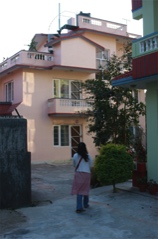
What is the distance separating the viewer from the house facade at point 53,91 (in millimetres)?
21188

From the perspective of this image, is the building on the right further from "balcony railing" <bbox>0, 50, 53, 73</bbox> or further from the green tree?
"balcony railing" <bbox>0, 50, 53, 73</bbox>

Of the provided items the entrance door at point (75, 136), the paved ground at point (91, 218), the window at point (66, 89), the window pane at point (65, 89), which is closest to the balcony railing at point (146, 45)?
the paved ground at point (91, 218)

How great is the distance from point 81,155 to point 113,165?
5.51 feet

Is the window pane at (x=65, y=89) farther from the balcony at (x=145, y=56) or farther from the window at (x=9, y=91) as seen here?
the balcony at (x=145, y=56)

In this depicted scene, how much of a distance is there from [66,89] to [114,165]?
14.2m

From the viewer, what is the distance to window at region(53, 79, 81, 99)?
22.4m

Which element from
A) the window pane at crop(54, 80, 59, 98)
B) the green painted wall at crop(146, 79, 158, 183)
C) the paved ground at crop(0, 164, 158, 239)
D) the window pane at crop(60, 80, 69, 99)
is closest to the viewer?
the paved ground at crop(0, 164, 158, 239)


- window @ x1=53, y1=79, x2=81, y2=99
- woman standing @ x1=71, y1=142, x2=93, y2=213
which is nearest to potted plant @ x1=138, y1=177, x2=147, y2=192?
woman standing @ x1=71, y1=142, x2=93, y2=213

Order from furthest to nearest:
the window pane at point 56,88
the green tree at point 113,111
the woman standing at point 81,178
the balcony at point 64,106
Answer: the window pane at point 56,88
the balcony at point 64,106
the green tree at point 113,111
the woman standing at point 81,178

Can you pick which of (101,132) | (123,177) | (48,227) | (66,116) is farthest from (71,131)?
(48,227)

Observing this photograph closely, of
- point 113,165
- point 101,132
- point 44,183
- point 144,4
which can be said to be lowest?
point 44,183

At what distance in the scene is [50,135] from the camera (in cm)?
2178

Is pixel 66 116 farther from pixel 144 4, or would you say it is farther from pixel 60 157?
pixel 144 4

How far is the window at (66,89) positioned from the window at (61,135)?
2135 millimetres
